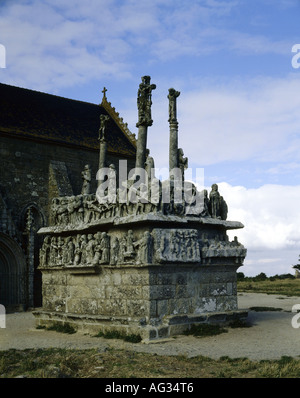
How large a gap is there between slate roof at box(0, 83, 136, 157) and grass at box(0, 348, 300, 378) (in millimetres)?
13717

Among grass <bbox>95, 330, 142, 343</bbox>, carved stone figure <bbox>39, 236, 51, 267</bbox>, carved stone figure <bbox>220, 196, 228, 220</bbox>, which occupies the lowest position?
grass <bbox>95, 330, 142, 343</bbox>

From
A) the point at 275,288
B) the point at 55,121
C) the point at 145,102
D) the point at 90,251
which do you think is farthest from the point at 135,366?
the point at 275,288

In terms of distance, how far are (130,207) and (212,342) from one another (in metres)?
3.15

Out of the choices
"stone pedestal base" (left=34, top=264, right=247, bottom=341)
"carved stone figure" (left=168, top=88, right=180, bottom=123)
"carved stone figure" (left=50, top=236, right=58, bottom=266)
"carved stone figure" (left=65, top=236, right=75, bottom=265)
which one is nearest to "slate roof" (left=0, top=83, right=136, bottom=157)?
"carved stone figure" (left=50, top=236, right=58, bottom=266)

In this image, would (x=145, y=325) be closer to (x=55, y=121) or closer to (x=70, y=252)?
(x=70, y=252)

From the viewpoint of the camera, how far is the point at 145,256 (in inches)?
372

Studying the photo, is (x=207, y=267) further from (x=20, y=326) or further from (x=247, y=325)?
(x=20, y=326)

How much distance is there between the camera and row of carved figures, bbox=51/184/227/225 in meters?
9.84

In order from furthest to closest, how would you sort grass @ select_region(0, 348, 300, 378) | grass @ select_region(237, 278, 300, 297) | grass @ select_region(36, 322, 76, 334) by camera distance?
grass @ select_region(237, 278, 300, 297)
grass @ select_region(36, 322, 76, 334)
grass @ select_region(0, 348, 300, 378)

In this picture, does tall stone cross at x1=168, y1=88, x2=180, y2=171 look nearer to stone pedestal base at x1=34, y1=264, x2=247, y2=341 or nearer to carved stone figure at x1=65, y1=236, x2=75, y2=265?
stone pedestal base at x1=34, y1=264, x2=247, y2=341

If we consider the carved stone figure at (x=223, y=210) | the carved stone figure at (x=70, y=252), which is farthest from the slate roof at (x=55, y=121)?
the carved stone figure at (x=223, y=210)
